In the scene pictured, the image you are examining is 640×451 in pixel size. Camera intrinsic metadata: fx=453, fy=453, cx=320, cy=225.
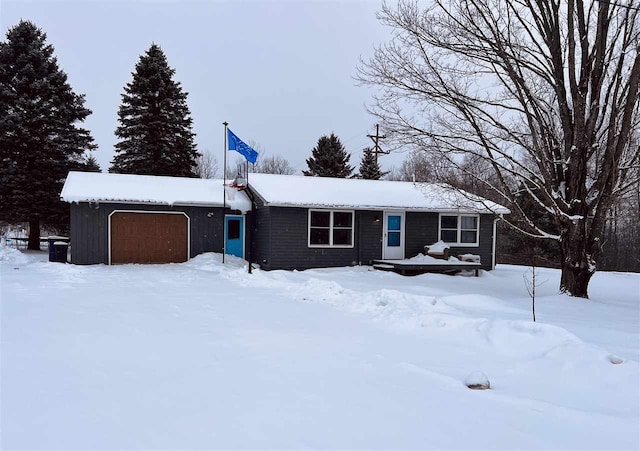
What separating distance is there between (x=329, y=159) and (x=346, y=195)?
Answer: 18358 millimetres

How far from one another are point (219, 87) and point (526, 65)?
49.7 m

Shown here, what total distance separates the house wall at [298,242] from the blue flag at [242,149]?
1892 mm

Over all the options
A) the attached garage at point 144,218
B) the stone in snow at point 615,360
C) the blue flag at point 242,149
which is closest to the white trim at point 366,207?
the blue flag at point 242,149

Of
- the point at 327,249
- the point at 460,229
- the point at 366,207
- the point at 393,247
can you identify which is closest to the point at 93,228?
the point at 327,249

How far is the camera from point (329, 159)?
35.0 meters

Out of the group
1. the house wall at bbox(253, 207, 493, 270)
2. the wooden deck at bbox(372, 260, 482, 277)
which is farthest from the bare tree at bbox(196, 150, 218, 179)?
the wooden deck at bbox(372, 260, 482, 277)

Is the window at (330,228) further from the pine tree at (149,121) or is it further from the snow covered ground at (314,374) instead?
the pine tree at (149,121)

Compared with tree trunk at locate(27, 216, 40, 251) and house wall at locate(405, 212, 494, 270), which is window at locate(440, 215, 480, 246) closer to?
house wall at locate(405, 212, 494, 270)

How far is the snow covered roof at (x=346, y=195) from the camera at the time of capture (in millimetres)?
15539

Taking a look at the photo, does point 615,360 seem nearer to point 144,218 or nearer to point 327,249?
point 327,249

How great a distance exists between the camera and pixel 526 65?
1034 centimetres

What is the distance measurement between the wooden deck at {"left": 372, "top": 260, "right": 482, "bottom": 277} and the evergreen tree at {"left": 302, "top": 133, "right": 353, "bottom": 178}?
19.4m

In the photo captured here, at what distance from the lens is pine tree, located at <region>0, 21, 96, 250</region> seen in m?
20.7

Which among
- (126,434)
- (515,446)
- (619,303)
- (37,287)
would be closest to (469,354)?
(515,446)
